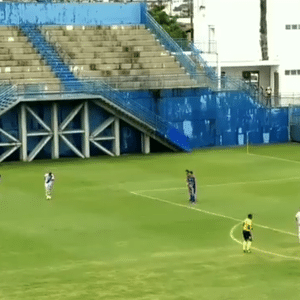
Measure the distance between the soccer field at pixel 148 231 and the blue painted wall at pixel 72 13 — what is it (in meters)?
14.2

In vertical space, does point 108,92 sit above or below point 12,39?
below

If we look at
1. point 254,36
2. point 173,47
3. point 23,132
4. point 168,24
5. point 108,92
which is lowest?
point 23,132

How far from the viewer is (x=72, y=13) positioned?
74.3 m

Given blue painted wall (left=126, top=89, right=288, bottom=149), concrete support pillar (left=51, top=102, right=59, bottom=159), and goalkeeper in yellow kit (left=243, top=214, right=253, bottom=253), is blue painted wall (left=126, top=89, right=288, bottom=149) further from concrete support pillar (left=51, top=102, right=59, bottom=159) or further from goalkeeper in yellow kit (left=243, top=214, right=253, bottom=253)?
goalkeeper in yellow kit (left=243, top=214, right=253, bottom=253)

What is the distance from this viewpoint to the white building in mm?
85188

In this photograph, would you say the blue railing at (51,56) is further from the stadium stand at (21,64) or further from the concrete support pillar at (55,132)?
the concrete support pillar at (55,132)

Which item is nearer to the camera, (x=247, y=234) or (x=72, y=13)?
(x=247, y=234)

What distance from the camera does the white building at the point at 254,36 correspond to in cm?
8519

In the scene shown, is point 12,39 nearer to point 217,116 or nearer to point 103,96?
point 103,96

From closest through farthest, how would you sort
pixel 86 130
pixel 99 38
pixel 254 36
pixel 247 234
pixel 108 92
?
pixel 247 234 → pixel 86 130 → pixel 108 92 → pixel 99 38 → pixel 254 36

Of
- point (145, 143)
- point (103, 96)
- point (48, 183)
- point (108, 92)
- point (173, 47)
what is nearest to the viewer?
point (48, 183)

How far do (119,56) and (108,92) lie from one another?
6038 mm

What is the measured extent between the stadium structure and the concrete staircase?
0.07 meters

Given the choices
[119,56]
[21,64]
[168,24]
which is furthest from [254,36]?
[168,24]
